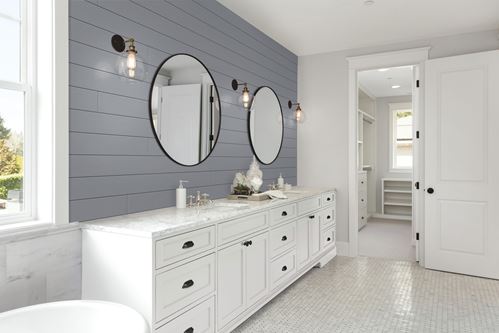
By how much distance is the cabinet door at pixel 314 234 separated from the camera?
381 cm

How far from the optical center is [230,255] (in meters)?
2.46

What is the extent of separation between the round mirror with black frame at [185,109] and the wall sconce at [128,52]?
25 cm

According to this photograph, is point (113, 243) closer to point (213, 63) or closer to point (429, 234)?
point (213, 63)

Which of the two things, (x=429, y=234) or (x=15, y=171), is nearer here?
(x=15, y=171)

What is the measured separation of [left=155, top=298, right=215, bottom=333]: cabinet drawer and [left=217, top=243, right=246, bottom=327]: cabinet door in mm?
89

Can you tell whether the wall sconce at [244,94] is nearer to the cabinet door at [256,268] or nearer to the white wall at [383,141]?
the cabinet door at [256,268]

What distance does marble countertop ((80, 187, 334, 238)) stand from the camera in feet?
6.22

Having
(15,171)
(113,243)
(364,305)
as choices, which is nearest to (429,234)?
(364,305)

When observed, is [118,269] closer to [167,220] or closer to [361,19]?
[167,220]

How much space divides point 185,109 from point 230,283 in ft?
4.43

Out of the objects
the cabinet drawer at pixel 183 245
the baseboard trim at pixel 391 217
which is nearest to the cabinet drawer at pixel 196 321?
the cabinet drawer at pixel 183 245

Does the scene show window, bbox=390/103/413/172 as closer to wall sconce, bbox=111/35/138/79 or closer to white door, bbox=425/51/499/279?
white door, bbox=425/51/499/279

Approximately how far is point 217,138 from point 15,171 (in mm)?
1635

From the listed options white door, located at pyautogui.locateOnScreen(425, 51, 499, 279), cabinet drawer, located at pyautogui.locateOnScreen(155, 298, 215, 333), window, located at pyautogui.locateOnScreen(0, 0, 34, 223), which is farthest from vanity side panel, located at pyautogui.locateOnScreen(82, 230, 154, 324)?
white door, located at pyautogui.locateOnScreen(425, 51, 499, 279)
